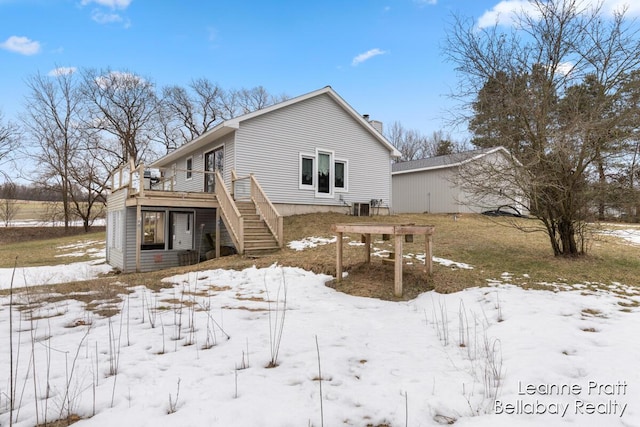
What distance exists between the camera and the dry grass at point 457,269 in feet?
21.0

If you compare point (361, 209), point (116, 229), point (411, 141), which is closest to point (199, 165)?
point (116, 229)

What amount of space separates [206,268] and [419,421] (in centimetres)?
732

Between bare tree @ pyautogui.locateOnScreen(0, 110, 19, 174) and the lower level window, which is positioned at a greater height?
bare tree @ pyautogui.locateOnScreen(0, 110, 19, 174)

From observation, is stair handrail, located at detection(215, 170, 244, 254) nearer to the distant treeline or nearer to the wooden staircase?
the wooden staircase

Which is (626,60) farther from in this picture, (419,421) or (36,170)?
(36,170)

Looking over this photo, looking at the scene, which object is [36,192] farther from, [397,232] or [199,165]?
[397,232]

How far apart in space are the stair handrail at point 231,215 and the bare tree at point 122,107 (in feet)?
70.1

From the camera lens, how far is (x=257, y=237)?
10.6 m

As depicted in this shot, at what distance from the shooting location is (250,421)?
7.42ft

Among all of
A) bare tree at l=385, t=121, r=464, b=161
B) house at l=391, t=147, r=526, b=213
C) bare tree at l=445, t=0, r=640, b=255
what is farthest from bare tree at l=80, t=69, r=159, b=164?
bare tree at l=445, t=0, r=640, b=255

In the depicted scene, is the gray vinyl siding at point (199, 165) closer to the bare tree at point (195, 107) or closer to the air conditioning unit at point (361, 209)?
the air conditioning unit at point (361, 209)

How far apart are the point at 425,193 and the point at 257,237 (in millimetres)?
13874

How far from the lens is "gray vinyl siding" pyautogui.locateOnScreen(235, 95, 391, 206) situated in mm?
14234

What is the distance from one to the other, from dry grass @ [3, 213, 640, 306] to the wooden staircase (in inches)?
16.6
